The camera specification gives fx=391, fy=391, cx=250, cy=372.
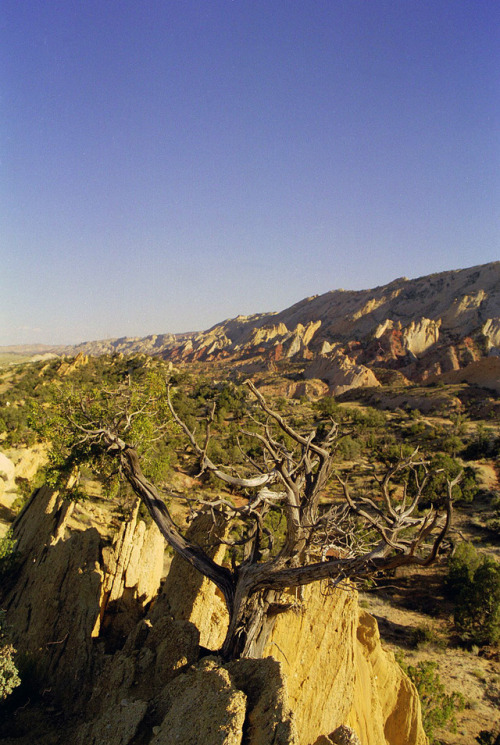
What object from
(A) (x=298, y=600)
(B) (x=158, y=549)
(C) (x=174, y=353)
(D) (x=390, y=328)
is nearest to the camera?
(A) (x=298, y=600)

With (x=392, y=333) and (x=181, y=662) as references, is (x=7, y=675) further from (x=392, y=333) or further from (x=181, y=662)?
(x=392, y=333)

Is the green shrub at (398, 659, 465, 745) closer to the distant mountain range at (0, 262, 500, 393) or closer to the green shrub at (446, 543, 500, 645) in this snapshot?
the green shrub at (446, 543, 500, 645)

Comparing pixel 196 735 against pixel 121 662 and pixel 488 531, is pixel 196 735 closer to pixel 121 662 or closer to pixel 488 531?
pixel 121 662

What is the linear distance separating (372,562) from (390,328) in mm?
102045

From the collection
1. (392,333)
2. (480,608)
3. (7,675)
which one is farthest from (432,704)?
(392,333)

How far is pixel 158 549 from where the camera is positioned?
924 cm

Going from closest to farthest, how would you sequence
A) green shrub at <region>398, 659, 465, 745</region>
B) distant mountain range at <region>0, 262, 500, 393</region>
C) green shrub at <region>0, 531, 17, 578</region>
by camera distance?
1. green shrub at <region>398, 659, 465, 745</region>
2. green shrub at <region>0, 531, 17, 578</region>
3. distant mountain range at <region>0, 262, 500, 393</region>

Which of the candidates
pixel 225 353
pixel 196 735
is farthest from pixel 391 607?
pixel 225 353

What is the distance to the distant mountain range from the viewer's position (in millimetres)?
77812

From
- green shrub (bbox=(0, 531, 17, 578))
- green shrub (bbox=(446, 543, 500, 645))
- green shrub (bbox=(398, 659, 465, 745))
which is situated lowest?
green shrub (bbox=(446, 543, 500, 645))

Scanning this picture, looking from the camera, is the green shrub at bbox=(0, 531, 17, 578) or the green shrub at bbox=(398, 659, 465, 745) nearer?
the green shrub at bbox=(398, 659, 465, 745)

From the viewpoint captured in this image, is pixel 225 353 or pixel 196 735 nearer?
pixel 196 735

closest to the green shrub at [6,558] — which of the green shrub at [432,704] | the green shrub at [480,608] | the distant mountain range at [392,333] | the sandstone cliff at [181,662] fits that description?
the sandstone cliff at [181,662]

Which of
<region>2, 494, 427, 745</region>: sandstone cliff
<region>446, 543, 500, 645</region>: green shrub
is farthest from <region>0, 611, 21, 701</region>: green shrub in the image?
<region>446, 543, 500, 645</region>: green shrub
